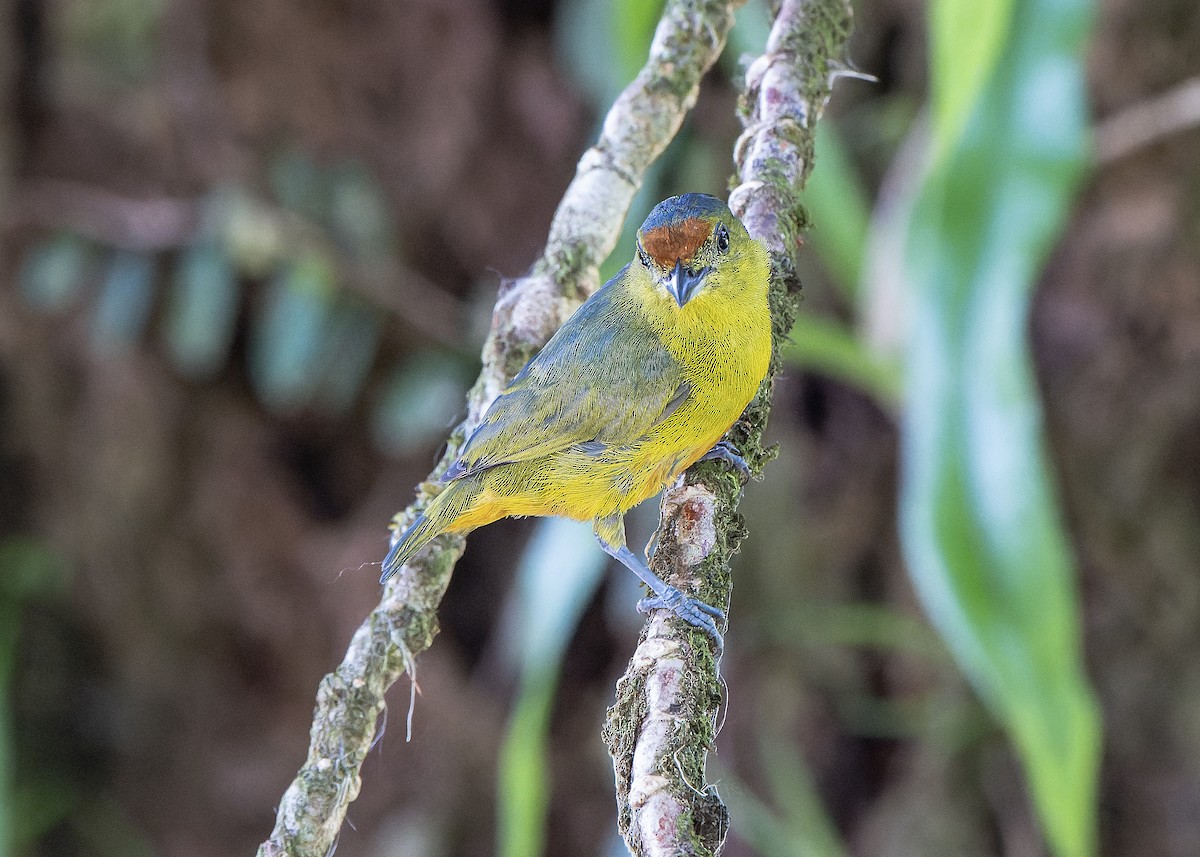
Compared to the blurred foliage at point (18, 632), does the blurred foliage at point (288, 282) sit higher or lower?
higher

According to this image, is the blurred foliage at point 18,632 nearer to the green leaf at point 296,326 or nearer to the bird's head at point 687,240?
the green leaf at point 296,326

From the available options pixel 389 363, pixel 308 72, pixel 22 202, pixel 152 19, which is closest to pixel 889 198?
pixel 389 363

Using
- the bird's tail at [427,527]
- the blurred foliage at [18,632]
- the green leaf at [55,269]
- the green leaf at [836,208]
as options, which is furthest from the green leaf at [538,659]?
the blurred foliage at [18,632]

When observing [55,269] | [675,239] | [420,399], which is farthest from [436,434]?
[675,239]

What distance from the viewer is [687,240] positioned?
192cm

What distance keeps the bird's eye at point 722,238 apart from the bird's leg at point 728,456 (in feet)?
1.03

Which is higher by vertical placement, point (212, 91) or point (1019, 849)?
point (212, 91)

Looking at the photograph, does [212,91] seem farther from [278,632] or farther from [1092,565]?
[1092,565]

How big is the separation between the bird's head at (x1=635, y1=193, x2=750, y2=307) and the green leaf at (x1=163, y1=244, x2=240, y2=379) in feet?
7.35

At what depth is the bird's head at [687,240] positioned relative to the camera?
1.88 meters

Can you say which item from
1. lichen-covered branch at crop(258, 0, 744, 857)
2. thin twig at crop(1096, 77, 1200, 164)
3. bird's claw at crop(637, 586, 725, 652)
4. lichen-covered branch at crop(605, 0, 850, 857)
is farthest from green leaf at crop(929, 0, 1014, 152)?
thin twig at crop(1096, 77, 1200, 164)

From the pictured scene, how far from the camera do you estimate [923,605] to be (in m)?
3.99

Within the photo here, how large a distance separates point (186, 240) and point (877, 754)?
307 centimetres

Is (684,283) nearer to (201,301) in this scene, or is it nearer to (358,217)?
(358,217)
